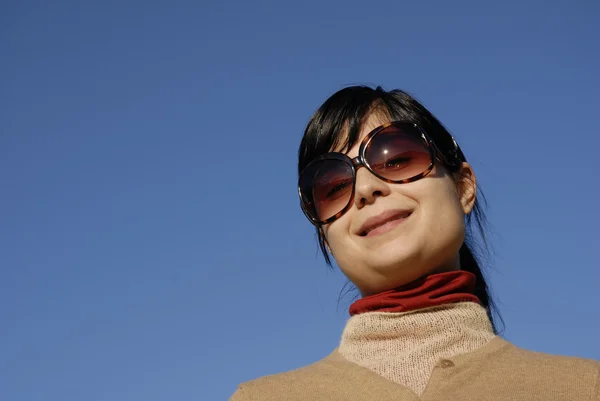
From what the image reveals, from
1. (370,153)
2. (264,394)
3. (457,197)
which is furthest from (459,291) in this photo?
(264,394)

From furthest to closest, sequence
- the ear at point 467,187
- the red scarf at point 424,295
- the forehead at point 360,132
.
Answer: the ear at point 467,187 → the forehead at point 360,132 → the red scarf at point 424,295

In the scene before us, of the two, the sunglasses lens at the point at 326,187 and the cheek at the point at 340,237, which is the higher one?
the sunglasses lens at the point at 326,187

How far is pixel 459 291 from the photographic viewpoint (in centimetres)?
338

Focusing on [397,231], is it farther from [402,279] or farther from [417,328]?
[417,328]

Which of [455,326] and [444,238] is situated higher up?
[444,238]

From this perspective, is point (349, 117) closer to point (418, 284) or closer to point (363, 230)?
point (363, 230)

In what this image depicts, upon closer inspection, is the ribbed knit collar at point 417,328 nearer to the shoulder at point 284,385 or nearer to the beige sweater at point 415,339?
the beige sweater at point 415,339

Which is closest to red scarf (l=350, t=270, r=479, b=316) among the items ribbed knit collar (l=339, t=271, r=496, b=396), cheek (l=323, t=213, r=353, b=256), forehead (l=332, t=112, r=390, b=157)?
ribbed knit collar (l=339, t=271, r=496, b=396)

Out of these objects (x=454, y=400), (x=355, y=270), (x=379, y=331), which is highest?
(x=355, y=270)

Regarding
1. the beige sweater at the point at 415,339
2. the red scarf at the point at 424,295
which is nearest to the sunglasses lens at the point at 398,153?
the red scarf at the point at 424,295

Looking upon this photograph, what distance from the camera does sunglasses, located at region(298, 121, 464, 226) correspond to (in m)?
3.41

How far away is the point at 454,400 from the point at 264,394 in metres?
0.80

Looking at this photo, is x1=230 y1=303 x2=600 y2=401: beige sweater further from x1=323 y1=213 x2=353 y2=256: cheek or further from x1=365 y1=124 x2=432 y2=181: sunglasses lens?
x1=365 y1=124 x2=432 y2=181: sunglasses lens

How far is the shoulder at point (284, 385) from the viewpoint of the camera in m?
3.19
